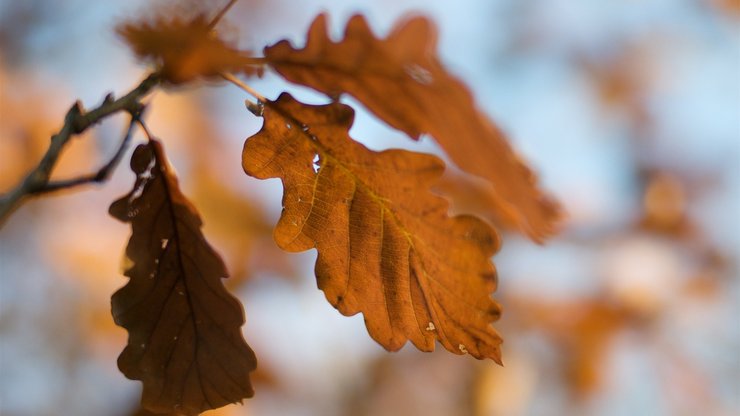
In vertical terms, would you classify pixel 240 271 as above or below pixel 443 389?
below

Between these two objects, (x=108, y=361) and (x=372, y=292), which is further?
(x=108, y=361)

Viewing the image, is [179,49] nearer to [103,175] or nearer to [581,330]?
[103,175]

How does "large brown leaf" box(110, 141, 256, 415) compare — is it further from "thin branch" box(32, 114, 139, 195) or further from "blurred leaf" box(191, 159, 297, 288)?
"blurred leaf" box(191, 159, 297, 288)

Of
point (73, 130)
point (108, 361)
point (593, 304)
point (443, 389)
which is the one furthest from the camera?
point (443, 389)

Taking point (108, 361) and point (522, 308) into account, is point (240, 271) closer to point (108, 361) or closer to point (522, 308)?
point (108, 361)

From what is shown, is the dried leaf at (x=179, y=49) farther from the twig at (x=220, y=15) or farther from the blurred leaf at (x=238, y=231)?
the blurred leaf at (x=238, y=231)

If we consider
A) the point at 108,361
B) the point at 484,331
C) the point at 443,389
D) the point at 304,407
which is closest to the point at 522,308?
the point at 443,389

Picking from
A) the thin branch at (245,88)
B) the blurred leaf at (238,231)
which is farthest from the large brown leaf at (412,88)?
the blurred leaf at (238,231)

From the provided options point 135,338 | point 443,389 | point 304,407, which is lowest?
point 135,338
